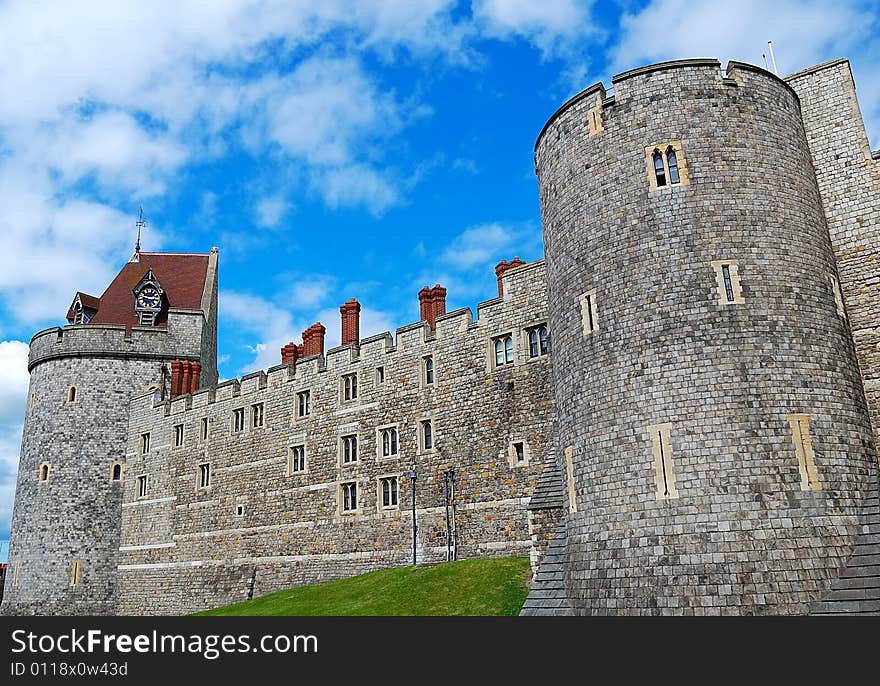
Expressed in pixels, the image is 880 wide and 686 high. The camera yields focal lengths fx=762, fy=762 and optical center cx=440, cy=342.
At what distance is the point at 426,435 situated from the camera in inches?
1095

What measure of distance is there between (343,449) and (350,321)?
547 centimetres

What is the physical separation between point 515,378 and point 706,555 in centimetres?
1170

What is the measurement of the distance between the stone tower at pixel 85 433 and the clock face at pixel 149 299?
2.2 inches

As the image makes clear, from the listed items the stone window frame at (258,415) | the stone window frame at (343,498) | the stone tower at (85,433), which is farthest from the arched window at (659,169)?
the stone tower at (85,433)

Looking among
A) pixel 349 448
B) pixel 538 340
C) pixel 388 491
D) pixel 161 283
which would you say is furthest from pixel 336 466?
pixel 161 283

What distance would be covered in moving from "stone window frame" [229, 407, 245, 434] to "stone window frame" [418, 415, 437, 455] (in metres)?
11.4

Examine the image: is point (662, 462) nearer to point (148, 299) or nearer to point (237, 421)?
point (237, 421)

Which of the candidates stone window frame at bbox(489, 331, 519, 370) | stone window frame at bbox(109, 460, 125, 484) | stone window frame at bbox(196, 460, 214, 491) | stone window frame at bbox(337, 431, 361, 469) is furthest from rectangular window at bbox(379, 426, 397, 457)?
stone window frame at bbox(109, 460, 125, 484)

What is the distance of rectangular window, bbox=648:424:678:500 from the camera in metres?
14.8

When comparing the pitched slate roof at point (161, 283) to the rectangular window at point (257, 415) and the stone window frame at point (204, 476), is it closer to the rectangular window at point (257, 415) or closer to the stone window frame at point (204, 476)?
the stone window frame at point (204, 476)

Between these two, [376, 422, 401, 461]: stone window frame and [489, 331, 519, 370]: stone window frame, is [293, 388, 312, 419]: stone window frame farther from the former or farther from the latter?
[489, 331, 519, 370]: stone window frame

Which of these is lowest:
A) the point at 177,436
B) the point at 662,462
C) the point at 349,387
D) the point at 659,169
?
the point at 662,462

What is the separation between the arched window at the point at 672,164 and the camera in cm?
1675

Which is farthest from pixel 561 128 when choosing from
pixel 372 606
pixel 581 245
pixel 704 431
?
pixel 372 606
